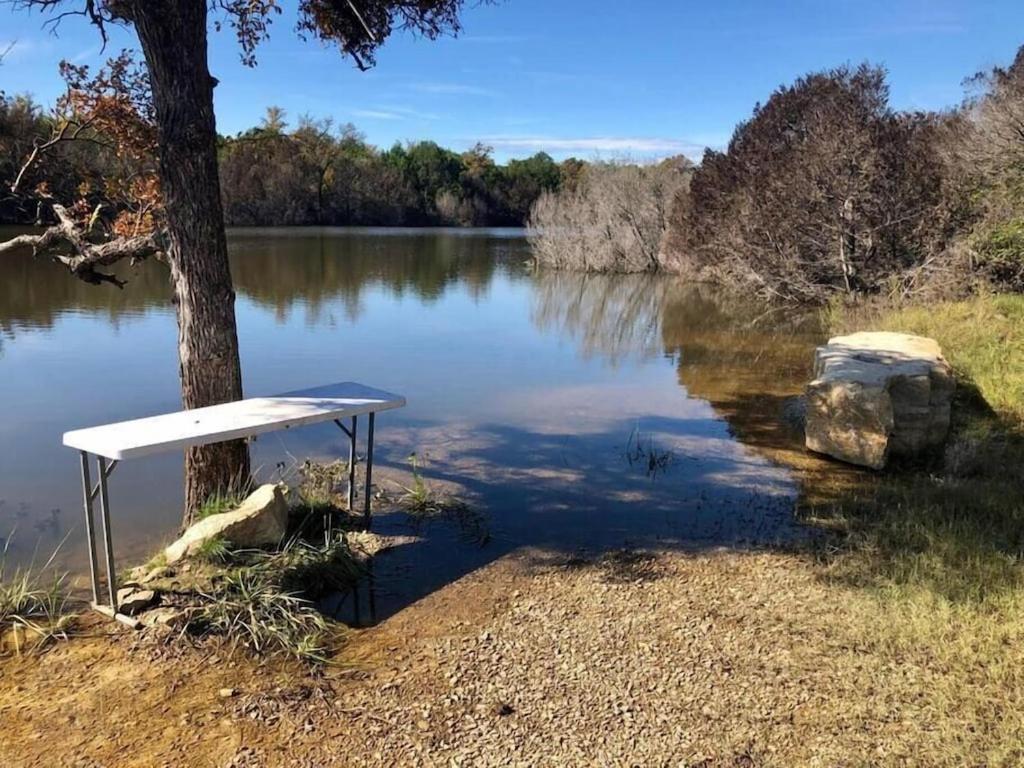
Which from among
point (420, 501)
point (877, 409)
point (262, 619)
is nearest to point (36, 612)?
point (262, 619)

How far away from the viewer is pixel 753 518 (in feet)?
18.6

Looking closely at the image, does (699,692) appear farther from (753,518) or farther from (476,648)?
(753,518)

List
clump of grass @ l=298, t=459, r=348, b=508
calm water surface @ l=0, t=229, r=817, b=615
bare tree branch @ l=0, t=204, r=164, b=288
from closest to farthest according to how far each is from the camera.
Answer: bare tree branch @ l=0, t=204, r=164, b=288
calm water surface @ l=0, t=229, r=817, b=615
clump of grass @ l=298, t=459, r=348, b=508

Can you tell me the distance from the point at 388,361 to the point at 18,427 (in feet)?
16.8

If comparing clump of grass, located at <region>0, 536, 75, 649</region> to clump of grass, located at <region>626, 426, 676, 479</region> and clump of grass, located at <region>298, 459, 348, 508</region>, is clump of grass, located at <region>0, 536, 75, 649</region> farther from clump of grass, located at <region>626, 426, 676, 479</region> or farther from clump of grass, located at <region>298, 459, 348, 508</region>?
clump of grass, located at <region>626, 426, 676, 479</region>

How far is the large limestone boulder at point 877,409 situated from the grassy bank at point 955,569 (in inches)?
11.2

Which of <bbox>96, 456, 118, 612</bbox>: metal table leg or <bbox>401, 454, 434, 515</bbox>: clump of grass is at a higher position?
<bbox>96, 456, 118, 612</bbox>: metal table leg

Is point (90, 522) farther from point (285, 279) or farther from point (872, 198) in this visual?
point (285, 279)

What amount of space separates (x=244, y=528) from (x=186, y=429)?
0.63 m

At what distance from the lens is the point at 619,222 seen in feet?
95.8

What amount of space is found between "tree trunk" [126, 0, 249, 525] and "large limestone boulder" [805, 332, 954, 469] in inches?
200

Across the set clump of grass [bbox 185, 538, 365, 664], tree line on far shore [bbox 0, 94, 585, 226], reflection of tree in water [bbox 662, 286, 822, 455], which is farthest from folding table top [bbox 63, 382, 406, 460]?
tree line on far shore [bbox 0, 94, 585, 226]

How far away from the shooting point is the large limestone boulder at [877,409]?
6.77m

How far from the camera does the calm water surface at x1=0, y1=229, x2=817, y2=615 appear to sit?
5504 mm
